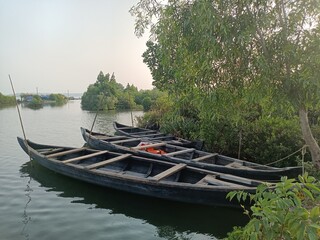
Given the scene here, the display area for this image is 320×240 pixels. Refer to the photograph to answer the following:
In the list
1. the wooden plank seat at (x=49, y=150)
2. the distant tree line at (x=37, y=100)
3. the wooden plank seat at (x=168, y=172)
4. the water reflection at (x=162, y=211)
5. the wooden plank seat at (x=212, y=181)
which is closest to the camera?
the water reflection at (x=162, y=211)

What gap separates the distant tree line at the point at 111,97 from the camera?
164 feet

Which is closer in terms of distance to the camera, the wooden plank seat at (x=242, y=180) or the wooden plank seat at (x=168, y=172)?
the wooden plank seat at (x=242, y=180)

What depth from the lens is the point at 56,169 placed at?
796 cm

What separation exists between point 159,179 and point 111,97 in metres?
46.6

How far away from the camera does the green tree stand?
4.99m

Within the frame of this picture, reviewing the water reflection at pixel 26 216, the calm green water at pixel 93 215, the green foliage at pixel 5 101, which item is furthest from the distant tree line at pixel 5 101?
the water reflection at pixel 26 216

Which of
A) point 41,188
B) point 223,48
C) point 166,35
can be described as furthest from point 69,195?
point 223,48

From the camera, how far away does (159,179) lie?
239 inches

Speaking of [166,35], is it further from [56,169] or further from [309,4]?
[56,169]

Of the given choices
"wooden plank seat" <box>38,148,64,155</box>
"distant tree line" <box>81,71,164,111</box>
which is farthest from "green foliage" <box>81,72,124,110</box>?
"wooden plank seat" <box>38,148,64,155</box>

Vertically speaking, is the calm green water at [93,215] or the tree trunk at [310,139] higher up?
the tree trunk at [310,139]

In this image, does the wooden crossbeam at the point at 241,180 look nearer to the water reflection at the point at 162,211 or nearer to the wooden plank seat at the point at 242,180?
the wooden plank seat at the point at 242,180

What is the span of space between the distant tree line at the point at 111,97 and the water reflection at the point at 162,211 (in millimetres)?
38654

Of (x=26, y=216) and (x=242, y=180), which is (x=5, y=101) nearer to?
(x=26, y=216)
